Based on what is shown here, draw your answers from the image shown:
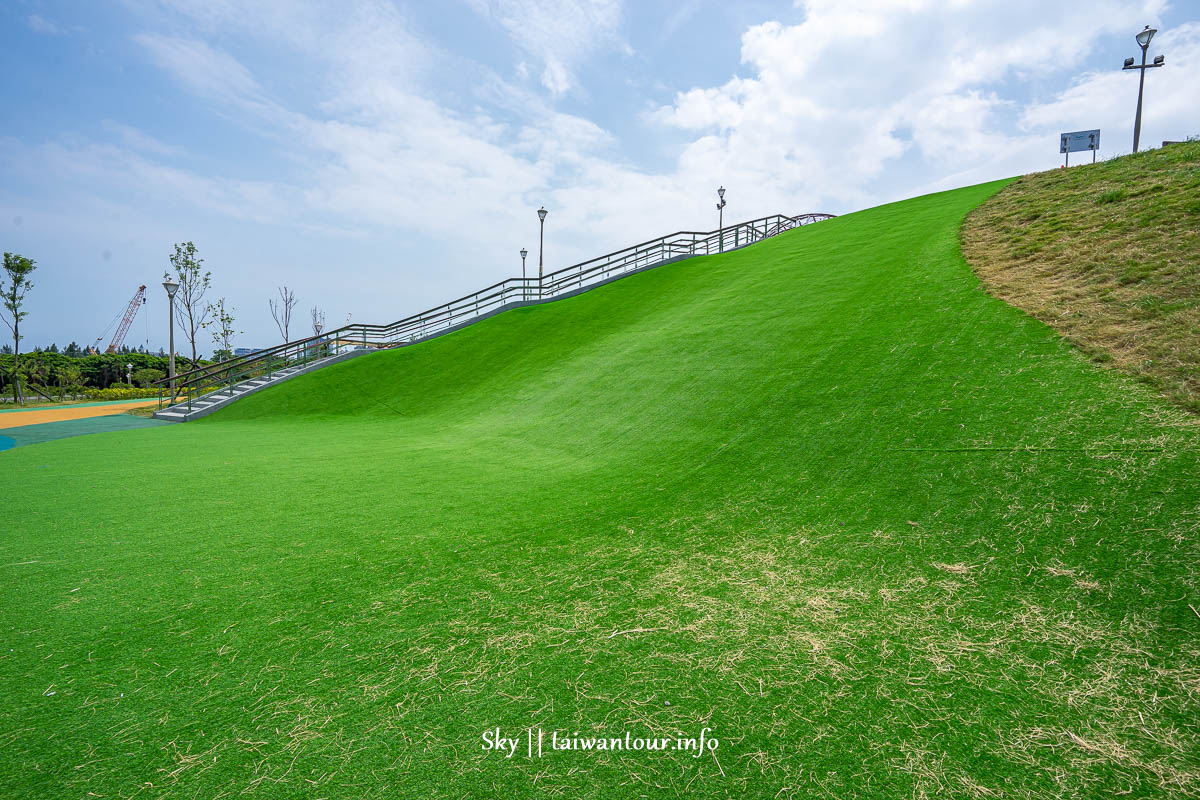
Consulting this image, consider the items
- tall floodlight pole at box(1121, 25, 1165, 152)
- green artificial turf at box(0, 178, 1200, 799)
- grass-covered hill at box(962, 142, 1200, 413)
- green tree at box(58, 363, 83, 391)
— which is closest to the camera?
green artificial turf at box(0, 178, 1200, 799)

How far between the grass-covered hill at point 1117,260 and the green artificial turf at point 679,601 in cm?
54

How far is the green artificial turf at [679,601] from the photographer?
2.54 meters

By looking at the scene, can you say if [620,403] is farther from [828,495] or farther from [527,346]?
[527,346]

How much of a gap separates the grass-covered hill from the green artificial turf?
0.54 meters

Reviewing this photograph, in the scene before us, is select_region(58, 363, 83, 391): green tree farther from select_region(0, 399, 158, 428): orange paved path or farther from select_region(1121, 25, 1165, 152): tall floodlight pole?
select_region(1121, 25, 1165, 152): tall floodlight pole

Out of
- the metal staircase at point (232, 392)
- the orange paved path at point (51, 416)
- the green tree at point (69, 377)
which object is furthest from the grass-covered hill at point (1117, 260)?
the green tree at point (69, 377)

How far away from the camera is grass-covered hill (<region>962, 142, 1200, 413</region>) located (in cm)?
648

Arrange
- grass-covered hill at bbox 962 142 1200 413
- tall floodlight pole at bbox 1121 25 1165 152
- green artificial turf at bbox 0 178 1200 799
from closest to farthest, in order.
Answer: green artificial turf at bbox 0 178 1200 799
grass-covered hill at bbox 962 142 1200 413
tall floodlight pole at bbox 1121 25 1165 152

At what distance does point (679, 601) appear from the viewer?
4.08 meters

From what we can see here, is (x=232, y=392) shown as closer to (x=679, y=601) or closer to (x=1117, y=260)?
(x=679, y=601)

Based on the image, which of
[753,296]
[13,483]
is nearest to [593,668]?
[13,483]

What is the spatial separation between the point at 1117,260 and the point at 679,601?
998 cm

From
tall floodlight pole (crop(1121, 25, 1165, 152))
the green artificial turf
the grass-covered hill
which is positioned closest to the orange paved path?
the green artificial turf

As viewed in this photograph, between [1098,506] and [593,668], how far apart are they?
459cm
